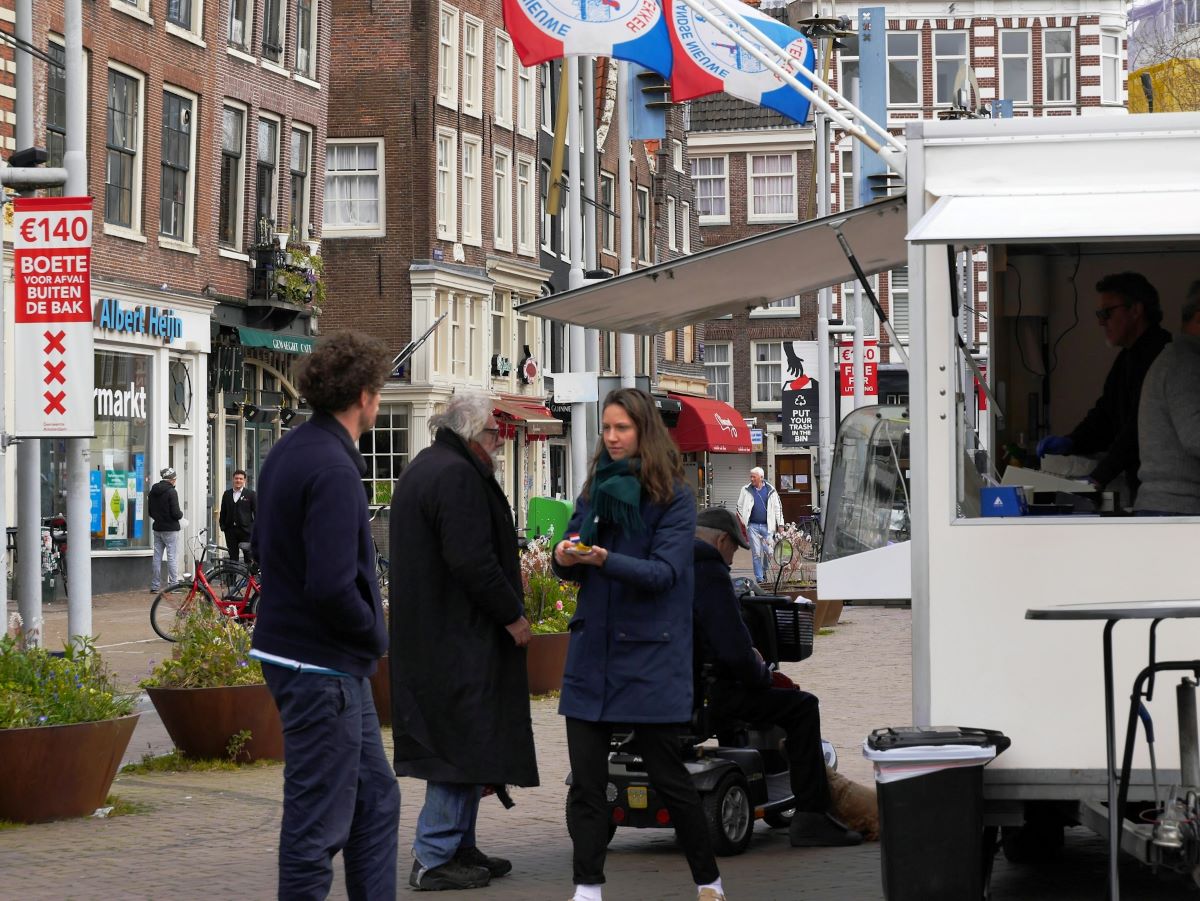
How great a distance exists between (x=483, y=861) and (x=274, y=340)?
90.3 feet

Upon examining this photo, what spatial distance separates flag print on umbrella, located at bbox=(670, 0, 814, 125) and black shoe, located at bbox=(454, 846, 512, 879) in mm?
10662

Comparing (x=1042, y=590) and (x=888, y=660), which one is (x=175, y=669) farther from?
(x=888, y=660)

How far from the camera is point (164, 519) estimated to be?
2880cm

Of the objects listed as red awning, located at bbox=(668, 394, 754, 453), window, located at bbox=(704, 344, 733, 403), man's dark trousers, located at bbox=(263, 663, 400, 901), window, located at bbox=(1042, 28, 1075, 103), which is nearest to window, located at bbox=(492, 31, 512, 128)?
red awning, located at bbox=(668, 394, 754, 453)

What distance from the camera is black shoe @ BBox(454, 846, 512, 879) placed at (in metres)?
7.68

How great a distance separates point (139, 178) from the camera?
99.7 feet

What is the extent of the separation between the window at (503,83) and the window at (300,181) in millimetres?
10403

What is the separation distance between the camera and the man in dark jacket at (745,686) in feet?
26.0

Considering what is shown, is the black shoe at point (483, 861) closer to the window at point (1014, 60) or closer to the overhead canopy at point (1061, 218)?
the overhead canopy at point (1061, 218)

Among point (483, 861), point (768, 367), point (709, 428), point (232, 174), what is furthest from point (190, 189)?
point (768, 367)

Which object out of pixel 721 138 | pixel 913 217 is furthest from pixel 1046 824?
pixel 721 138

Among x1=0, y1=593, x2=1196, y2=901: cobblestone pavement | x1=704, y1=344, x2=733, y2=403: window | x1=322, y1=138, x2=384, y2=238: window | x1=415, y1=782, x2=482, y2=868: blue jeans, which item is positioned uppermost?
x1=322, y1=138, x2=384, y2=238: window

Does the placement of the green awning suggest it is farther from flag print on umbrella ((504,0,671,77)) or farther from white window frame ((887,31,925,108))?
white window frame ((887,31,925,108))

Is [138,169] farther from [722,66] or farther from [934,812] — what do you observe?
[934,812]
